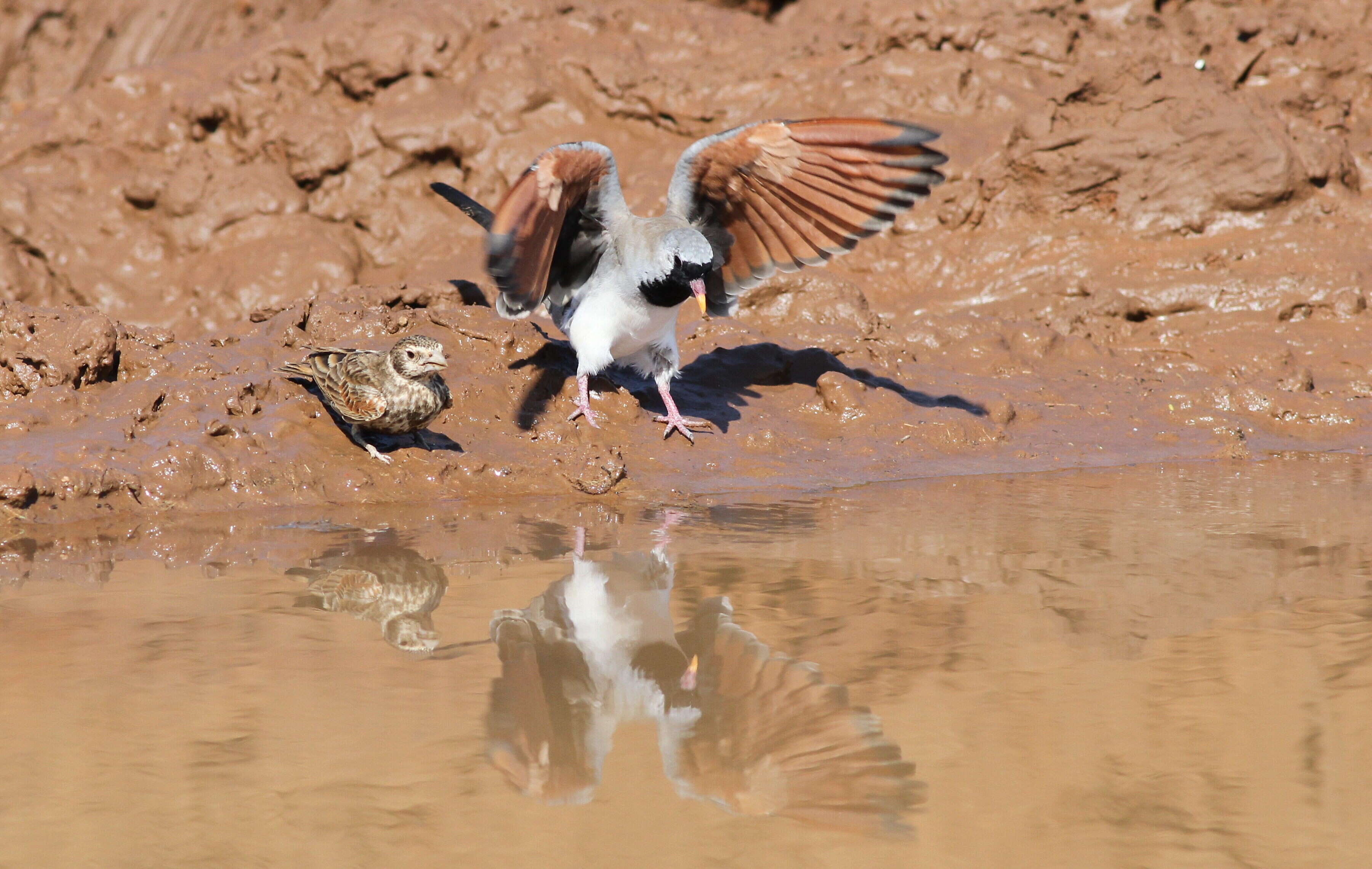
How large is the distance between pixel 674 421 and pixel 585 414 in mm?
457

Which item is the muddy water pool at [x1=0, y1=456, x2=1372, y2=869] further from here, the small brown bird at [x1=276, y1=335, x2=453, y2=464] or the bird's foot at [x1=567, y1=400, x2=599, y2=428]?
the bird's foot at [x1=567, y1=400, x2=599, y2=428]

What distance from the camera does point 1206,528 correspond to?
4.66 m

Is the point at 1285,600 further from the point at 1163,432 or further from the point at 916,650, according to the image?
the point at 1163,432

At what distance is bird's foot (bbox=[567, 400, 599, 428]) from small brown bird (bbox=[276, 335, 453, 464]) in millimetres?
796

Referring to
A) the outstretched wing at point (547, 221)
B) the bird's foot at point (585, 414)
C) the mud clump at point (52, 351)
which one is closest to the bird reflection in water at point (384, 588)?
the outstretched wing at point (547, 221)

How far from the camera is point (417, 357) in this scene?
5.13m

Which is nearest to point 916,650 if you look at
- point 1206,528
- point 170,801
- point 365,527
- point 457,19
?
point 170,801

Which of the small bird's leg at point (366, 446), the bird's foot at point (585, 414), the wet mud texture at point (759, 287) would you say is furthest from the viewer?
the bird's foot at point (585, 414)

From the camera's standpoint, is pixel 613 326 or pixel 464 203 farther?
pixel 464 203

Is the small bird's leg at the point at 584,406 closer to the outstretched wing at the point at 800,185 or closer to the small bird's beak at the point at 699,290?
the small bird's beak at the point at 699,290

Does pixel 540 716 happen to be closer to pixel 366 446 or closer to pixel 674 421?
pixel 366 446

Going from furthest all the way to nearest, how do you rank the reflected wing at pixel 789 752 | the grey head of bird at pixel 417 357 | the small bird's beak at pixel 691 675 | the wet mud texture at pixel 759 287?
the wet mud texture at pixel 759 287, the grey head of bird at pixel 417 357, the small bird's beak at pixel 691 675, the reflected wing at pixel 789 752

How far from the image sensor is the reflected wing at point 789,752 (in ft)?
7.53

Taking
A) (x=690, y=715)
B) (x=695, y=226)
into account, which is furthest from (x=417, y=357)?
(x=690, y=715)
